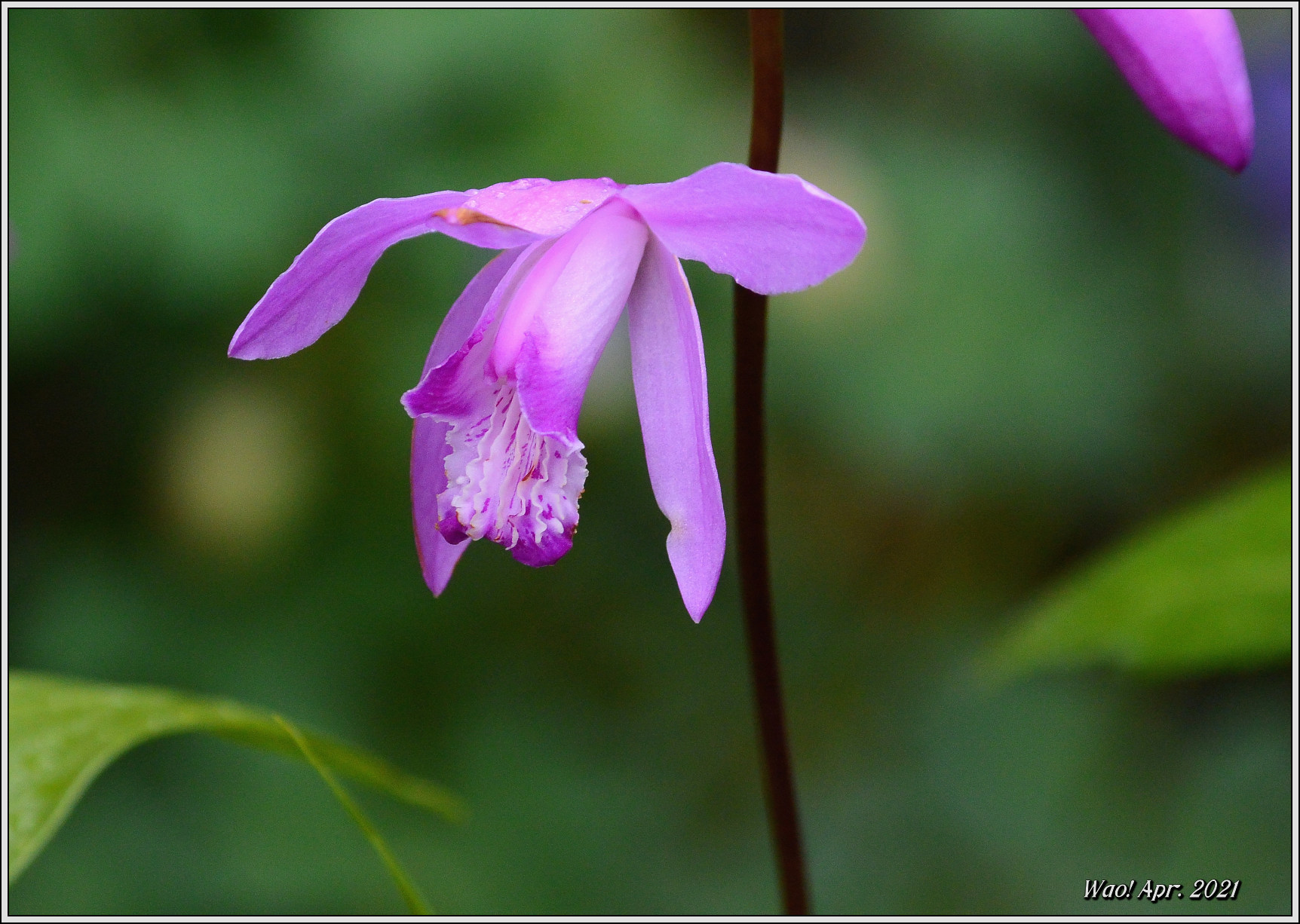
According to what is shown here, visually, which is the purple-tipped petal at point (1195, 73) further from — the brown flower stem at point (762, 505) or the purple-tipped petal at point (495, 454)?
the purple-tipped petal at point (495, 454)

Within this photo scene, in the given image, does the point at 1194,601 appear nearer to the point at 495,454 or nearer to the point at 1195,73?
the point at 1195,73

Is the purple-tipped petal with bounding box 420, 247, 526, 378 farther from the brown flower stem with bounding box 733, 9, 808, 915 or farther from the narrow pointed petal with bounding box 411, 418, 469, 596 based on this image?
the brown flower stem with bounding box 733, 9, 808, 915

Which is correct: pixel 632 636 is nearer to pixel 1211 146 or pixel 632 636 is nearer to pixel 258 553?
pixel 258 553

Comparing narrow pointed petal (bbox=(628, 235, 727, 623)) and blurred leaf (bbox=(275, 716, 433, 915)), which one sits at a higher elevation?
narrow pointed petal (bbox=(628, 235, 727, 623))

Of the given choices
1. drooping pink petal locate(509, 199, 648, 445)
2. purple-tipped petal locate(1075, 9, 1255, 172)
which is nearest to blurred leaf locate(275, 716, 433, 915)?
drooping pink petal locate(509, 199, 648, 445)

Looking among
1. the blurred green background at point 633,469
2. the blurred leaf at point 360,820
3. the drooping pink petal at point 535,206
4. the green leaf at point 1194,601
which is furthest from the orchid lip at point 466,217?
the blurred green background at point 633,469

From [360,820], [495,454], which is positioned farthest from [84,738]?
[495,454]
